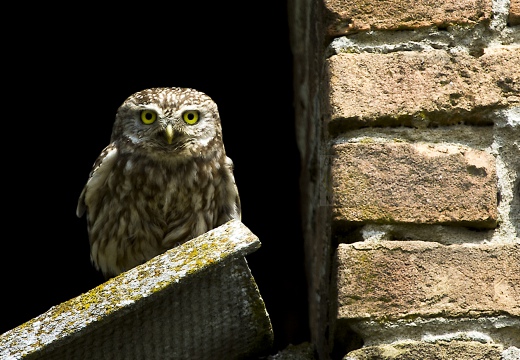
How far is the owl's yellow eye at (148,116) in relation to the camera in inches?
111

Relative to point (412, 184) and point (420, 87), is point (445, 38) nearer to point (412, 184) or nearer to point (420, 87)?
point (420, 87)

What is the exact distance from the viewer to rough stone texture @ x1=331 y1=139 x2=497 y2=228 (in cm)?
165

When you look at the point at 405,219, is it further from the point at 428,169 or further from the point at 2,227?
the point at 2,227

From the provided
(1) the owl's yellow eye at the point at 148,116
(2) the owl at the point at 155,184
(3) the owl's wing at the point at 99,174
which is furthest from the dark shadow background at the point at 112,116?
(3) the owl's wing at the point at 99,174

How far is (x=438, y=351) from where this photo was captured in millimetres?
1559

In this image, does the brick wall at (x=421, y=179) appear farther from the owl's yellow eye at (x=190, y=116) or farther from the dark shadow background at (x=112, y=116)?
the dark shadow background at (x=112, y=116)

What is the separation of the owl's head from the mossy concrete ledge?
3.87 feet

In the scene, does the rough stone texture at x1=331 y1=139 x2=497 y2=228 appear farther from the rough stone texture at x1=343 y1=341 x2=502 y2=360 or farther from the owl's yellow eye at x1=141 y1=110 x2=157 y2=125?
the owl's yellow eye at x1=141 y1=110 x2=157 y2=125

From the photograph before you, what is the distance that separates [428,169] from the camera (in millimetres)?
1668

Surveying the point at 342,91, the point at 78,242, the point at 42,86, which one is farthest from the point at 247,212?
the point at 342,91

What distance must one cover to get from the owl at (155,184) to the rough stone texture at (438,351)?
1285 millimetres

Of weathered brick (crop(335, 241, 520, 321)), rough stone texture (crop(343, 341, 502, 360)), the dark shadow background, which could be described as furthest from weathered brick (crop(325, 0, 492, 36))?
the dark shadow background

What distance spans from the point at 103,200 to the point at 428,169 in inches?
55.5

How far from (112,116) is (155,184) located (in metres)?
1.47
